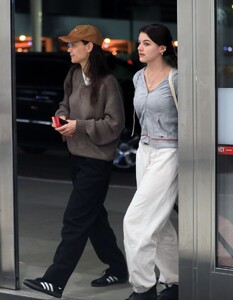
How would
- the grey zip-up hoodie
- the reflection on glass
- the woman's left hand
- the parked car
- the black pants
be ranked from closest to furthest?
the reflection on glass → the grey zip-up hoodie → the woman's left hand → the black pants → the parked car

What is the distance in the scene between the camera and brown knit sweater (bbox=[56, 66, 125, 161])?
18.9 ft

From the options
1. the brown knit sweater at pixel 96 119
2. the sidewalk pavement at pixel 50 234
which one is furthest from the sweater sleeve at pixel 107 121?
the sidewalk pavement at pixel 50 234

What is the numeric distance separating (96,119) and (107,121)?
11 centimetres

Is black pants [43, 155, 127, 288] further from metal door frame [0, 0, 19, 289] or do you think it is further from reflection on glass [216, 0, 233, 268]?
reflection on glass [216, 0, 233, 268]

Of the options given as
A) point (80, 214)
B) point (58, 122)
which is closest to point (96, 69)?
point (58, 122)

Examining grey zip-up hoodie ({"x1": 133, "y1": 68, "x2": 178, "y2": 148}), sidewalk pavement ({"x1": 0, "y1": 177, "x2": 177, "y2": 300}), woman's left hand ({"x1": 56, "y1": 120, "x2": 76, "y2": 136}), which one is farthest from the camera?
sidewalk pavement ({"x1": 0, "y1": 177, "x2": 177, "y2": 300})

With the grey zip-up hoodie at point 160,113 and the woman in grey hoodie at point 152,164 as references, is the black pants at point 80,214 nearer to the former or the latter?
the woman in grey hoodie at point 152,164

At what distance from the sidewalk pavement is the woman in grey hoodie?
0.69m

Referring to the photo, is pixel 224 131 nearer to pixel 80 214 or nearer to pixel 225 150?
pixel 225 150

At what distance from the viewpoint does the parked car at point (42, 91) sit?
13211 millimetres

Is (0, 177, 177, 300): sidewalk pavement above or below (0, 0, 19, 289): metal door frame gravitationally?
below

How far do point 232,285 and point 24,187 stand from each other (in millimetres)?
6141

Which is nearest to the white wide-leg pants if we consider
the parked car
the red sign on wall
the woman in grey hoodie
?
the woman in grey hoodie

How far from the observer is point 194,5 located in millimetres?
5117
